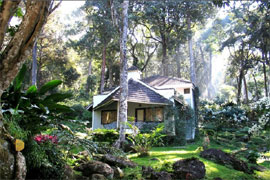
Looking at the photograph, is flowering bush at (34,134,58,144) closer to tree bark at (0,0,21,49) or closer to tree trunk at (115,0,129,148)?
tree bark at (0,0,21,49)

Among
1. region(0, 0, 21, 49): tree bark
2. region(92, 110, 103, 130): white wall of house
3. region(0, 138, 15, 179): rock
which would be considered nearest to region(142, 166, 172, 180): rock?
region(0, 138, 15, 179): rock

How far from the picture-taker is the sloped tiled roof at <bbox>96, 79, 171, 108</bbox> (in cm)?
1778

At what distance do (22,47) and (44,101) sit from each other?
3.58 ft

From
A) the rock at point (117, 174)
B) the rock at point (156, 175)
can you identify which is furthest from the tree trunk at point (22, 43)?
the rock at point (156, 175)

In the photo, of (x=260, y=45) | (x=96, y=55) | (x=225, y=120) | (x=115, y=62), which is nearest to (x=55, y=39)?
(x=96, y=55)

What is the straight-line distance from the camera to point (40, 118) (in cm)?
377

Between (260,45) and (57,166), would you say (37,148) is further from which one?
(260,45)


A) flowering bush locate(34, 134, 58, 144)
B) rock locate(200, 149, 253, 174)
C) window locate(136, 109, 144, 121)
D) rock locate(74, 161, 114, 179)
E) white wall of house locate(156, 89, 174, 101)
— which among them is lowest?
rock locate(200, 149, 253, 174)

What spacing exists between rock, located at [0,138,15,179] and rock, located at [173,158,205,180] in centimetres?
423

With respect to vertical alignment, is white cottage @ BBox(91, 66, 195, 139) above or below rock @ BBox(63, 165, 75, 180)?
above

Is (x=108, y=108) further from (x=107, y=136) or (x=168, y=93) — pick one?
(x=107, y=136)

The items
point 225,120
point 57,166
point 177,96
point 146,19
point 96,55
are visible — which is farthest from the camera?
point 96,55

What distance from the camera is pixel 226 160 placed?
25.4 ft

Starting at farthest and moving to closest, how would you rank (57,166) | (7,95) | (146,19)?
(146,19)
(57,166)
(7,95)
